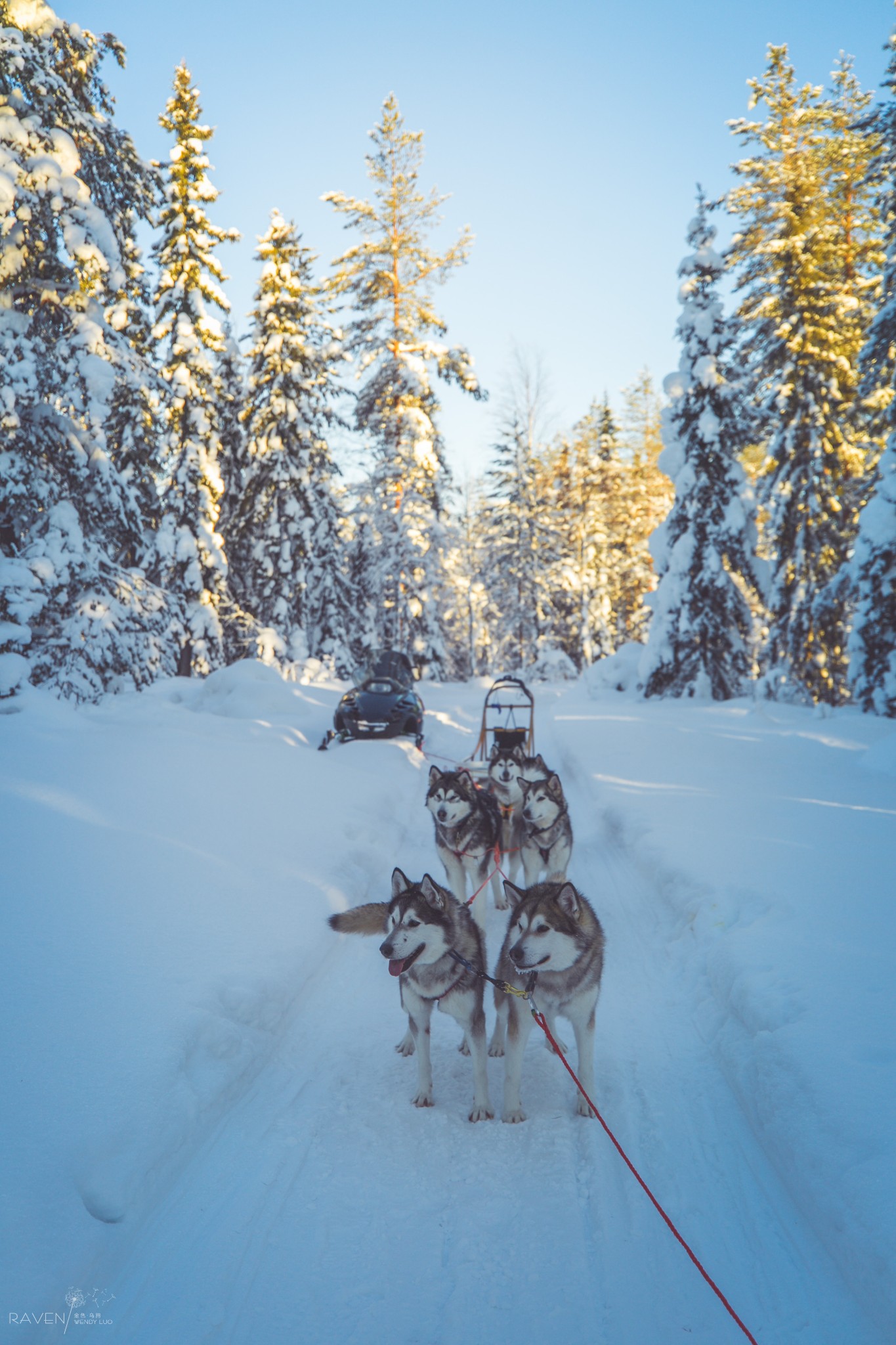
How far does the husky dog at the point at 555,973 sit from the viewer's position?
3443 millimetres

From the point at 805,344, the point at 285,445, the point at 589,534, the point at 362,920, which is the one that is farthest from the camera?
the point at 589,534

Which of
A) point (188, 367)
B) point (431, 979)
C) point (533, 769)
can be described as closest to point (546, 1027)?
point (431, 979)

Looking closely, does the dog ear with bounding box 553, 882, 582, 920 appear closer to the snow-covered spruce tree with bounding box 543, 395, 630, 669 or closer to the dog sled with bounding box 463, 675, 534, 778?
the dog sled with bounding box 463, 675, 534, 778

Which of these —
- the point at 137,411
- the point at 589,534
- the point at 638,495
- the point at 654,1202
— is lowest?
the point at 654,1202

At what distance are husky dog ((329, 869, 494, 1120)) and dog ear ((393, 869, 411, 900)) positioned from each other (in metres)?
0.05

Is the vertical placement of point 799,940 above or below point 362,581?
below

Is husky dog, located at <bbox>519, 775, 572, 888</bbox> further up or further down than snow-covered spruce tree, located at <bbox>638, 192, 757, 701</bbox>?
further down

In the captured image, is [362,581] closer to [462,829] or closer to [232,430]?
[232,430]

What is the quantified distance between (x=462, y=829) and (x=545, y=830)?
2.34 feet

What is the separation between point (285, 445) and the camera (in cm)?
2045

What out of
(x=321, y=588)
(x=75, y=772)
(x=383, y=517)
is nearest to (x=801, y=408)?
(x=383, y=517)

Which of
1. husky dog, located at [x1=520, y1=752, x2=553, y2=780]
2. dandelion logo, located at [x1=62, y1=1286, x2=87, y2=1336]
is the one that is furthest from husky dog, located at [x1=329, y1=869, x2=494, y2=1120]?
husky dog, located at [x1=520, y1=752, x2=553, y2=780]

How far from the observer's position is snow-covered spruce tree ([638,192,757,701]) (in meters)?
16.8

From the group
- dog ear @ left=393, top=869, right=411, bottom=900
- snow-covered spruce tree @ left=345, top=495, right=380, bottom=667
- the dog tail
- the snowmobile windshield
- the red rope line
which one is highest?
snow-covered spruce tree @ left=345, top=495, right=380, bottom=667
